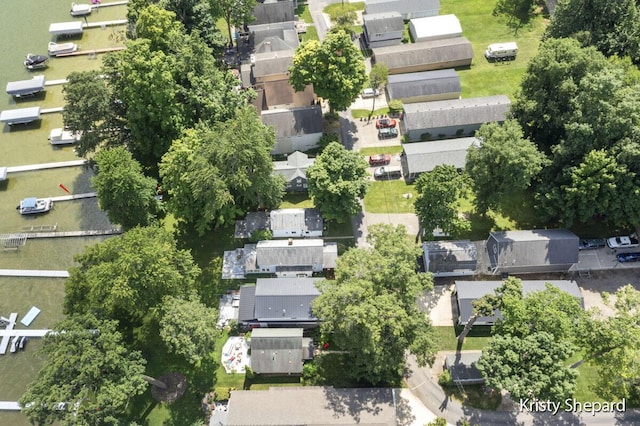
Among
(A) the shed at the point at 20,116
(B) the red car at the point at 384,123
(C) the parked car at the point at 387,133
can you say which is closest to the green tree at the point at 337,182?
(C) the parked car at the point at 387,133

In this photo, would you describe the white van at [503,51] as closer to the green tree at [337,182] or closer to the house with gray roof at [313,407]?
the green tree at [337,182]

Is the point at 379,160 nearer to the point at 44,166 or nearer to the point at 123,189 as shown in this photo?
the point at 123,189

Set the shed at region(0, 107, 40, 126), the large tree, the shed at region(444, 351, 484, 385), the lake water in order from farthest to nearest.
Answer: the shed at region(0, 107, 40, 126) → the lake water → the shed at region(444, 351, 484, 385) → the large tree

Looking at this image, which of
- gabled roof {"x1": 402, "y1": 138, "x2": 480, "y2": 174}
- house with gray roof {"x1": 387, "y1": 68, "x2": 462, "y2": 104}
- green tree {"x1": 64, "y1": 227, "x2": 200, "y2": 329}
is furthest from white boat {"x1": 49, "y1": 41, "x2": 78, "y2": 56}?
gabled roof {"x1": 402, "y1": 138, "x2": 480, "y2": 174}

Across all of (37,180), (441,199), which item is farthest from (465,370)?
(37,180)

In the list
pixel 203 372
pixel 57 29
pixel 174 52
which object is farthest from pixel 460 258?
pixel 57 29

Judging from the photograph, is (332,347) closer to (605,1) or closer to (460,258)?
(460,258)

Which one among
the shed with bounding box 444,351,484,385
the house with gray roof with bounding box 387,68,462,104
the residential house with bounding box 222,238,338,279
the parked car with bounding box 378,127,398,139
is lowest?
the shed with bounding box 444,351,484,385

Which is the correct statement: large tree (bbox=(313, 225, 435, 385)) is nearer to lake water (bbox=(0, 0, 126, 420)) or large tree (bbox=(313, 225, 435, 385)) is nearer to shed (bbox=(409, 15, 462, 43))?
lake water (bbox=(0, 0, 126, 420))
